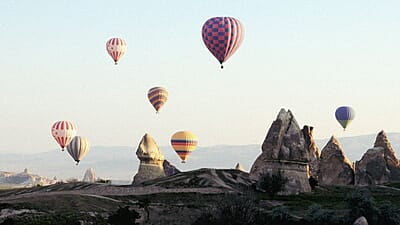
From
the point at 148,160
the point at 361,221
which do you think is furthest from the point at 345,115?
the point at 361,221

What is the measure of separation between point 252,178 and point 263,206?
16.8 m

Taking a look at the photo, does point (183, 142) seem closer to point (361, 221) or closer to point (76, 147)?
point (76, 147)

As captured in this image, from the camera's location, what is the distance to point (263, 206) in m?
81.9

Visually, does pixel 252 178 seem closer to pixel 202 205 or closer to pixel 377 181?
pixel 202 205

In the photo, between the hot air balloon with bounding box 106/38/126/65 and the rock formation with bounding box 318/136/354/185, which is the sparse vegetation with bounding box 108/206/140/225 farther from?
the hot air balloon with bounding box 106/38/126/65

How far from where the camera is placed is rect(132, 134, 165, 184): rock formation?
386ft

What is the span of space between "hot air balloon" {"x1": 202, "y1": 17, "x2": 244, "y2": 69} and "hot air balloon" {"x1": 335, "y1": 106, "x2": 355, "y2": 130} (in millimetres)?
40639

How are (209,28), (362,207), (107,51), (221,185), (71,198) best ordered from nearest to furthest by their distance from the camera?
(362,207) < (71,198) < (221,185) < (209,28) < (107,51)

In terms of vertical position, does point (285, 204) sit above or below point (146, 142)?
below

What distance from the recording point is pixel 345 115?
138m

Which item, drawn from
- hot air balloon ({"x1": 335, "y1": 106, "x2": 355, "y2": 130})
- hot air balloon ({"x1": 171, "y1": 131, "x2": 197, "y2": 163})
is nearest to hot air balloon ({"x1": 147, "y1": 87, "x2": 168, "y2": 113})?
hot air balloon ({"x1": 171, "y1": 131, "x2": 197, "y2": 163})

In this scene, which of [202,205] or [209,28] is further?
[209,28]

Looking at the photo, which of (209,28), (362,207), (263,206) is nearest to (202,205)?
(263,206)

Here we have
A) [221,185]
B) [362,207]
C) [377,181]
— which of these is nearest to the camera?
[362,207]
